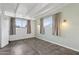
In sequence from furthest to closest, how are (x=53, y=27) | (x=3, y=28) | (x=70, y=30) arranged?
(x=3, y=28), (x=53, y=27), (x=70, y=30)

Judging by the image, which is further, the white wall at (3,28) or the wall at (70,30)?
the white wall at (3,28)

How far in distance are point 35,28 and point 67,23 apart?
4.61ft

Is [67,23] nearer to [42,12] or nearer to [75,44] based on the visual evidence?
[75,44]

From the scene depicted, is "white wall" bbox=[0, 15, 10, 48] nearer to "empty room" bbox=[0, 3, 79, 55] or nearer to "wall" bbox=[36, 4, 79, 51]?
"empty room" bbox=[0, 3, 79, 55]

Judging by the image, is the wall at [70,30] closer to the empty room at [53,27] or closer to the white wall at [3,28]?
the empty room at [53,27]

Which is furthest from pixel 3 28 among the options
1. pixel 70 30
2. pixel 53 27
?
pixel 70 30

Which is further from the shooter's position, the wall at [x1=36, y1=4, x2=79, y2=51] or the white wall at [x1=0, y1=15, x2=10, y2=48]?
the white wall at [x1=0, y1=15, x2=10, y2=48]

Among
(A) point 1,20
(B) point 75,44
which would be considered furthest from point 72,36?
(A) point 1,20

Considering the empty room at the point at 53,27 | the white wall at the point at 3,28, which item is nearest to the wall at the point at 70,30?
the empty room at the point at 53,27

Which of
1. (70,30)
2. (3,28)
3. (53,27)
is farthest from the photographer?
(3,28)

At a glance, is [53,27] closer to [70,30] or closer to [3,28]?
[70,30]

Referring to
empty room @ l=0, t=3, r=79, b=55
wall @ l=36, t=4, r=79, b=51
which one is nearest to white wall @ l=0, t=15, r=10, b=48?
empty room @ l=0, t=3, r=79, b=55

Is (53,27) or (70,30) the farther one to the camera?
(53,27)
